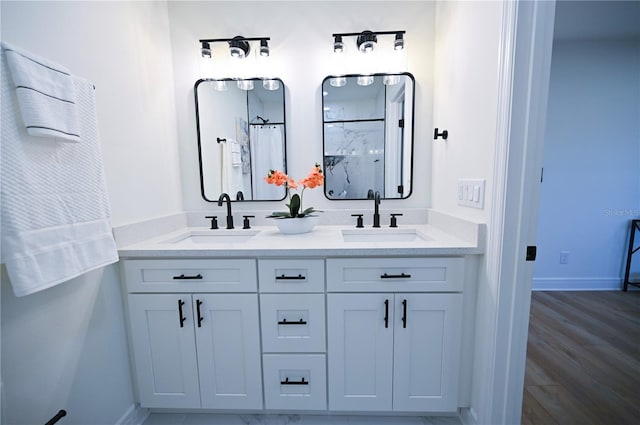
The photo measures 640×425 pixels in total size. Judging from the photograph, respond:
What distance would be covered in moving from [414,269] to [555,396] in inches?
46.1

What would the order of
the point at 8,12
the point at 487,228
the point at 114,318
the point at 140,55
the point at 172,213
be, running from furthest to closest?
1. the point at 172,213
2. the point at 140,55
3. the point at 114,318
4. the point at 487,228
5. the point at 8,12

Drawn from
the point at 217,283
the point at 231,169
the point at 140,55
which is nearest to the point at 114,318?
the point at 217,283

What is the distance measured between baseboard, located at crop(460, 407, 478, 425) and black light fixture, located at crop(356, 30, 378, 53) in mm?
2002

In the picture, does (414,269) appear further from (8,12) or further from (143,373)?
(8,12)

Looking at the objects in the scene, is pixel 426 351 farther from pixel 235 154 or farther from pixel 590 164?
pixel 590 164

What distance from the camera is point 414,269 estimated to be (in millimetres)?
1123

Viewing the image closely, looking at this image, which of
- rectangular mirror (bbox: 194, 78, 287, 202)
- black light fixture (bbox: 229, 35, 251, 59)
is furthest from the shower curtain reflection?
black light fixture (bbox: 229, 35, 251, 59)

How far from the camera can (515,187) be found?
920 millimetres

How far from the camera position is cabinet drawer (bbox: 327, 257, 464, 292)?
112 centimetres

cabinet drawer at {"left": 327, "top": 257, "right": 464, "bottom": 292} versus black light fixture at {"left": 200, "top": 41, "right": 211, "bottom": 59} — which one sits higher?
black light fixture at {"left": 200, "top": 41, "right": 211, "bottom": 59}

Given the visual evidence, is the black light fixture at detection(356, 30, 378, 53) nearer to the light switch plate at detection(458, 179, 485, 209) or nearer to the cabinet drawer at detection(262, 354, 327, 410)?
the light switch plate at detection(458, 179, 485, 209)

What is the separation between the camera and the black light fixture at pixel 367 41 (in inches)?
58.1

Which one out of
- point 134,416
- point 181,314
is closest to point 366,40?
point 181,314

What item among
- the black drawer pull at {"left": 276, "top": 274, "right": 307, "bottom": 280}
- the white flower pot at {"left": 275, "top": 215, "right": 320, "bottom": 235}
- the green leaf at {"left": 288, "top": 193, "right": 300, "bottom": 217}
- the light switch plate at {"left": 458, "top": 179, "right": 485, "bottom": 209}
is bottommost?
the black drawer pull at {"left": 276, "top": 274, "right": 307, "bottom": 280}
